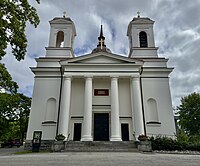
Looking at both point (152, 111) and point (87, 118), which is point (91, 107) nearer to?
point (87, 118)

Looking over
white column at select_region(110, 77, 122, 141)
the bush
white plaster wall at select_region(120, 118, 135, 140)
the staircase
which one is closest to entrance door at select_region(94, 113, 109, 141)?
white plaster wall at select_region(120, 118, 135, 140)

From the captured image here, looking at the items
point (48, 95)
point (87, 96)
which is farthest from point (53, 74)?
point (87, 96)

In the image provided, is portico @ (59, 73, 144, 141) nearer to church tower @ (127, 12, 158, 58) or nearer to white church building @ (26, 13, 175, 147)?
white church building @ (26, 13, 175, 147)

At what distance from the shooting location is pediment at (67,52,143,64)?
19.3 metres

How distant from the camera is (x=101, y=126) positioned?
19.0 m

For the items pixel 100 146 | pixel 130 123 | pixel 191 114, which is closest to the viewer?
pixel 100 146

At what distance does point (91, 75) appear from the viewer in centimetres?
1853

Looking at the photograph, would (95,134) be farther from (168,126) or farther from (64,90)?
(168,126)

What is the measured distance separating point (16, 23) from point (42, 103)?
1511 cm

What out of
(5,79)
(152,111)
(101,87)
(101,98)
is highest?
(101,87)

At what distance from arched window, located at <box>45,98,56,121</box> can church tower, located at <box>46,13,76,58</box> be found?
619 cm

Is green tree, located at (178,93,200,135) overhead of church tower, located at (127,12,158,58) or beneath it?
beneath

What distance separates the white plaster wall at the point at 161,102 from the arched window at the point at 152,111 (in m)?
0.31

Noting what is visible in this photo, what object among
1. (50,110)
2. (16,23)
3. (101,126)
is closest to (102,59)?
(101,126)
